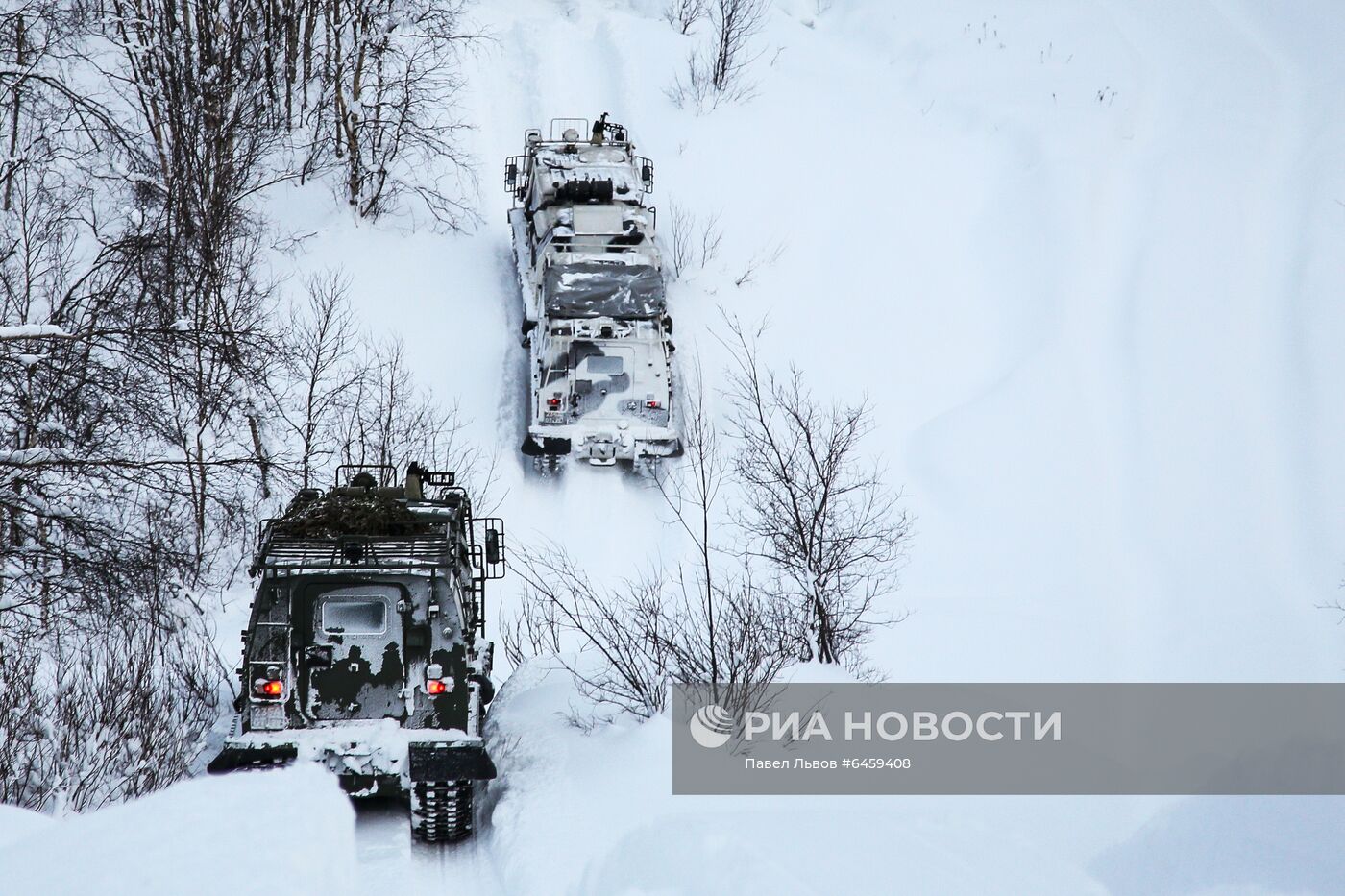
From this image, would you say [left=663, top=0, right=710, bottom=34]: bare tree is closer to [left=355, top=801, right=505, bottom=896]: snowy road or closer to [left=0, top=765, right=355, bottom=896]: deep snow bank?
[left=355, top=801, right=505, bottom=896]: snowy road

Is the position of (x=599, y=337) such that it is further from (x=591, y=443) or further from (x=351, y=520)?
(x=351, y=520)

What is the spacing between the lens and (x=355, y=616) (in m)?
9.25

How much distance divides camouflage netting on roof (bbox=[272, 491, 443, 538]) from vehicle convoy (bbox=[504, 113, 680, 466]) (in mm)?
6494

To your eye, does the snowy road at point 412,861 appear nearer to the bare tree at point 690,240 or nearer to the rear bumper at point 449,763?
the rear bumper at point 449,763

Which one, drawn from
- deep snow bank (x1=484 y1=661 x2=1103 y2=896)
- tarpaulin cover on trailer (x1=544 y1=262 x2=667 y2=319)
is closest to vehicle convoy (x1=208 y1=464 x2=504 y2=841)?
deep snow bank (x1=484 y1=661 x2=1103 y2=896)

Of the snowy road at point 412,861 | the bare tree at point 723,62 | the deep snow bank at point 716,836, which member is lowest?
the snowy road at point 412,861

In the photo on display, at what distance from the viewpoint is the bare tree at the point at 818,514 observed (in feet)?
43.1

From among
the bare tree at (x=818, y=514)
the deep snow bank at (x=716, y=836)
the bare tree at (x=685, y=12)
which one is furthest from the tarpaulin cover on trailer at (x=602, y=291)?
the bare tree at (x=685, y=12)

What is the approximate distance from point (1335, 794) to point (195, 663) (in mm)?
10237

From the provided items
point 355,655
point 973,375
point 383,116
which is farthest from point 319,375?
point 973,375

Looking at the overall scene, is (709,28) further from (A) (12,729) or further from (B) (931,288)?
(A) (12,729)

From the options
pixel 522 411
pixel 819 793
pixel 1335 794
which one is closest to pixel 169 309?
pixel 522 411

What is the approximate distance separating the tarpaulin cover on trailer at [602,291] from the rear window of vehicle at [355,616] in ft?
28.8

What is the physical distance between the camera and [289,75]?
2589cm
